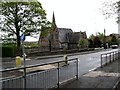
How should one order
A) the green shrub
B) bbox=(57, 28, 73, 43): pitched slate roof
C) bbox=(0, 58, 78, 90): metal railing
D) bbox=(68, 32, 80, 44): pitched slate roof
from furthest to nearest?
bbox=(68, 32, 80, 44): pitched slate roof → bbox=(57, 28, 73, 43): pitched slate roof → the green shrub → bbox=(0, 58, 78, 90): metal railing

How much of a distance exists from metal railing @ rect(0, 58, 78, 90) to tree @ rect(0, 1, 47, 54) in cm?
2902

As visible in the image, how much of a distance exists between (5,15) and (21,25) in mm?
2718

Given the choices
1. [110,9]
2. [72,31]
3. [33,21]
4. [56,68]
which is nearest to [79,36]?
[72,31]

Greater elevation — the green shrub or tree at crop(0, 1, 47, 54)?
tree at crop(0, 1, 47, 54)

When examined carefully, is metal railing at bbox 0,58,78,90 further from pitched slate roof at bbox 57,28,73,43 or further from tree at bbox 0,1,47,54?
pitched slate roof at bbox 57,28,73,43

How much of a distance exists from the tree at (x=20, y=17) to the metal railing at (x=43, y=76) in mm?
29021

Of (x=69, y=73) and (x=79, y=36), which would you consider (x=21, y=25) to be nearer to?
(x=69, y=73)

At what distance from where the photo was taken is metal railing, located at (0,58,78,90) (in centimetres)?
703

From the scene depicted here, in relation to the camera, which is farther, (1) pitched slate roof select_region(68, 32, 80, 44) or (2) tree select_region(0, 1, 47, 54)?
(1) pitched slate roof select_region(68, 32, 80, 44)

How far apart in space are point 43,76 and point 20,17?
33.0 m

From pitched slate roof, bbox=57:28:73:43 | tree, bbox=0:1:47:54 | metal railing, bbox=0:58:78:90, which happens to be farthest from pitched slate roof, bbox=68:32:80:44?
metal railing, bbox=0:58:78:90

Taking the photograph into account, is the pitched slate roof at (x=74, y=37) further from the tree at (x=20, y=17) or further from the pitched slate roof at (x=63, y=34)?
the tree at (x=20, y=17)

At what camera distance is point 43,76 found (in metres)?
8.77

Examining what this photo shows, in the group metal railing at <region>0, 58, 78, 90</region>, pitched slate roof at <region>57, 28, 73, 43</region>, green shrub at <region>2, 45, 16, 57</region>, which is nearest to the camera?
metal railing at <region>0, 58, 78, 90</region>
